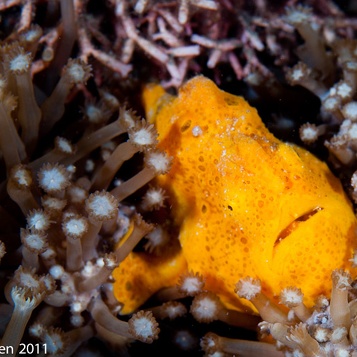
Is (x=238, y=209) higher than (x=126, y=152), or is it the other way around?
(x=126, y=152)

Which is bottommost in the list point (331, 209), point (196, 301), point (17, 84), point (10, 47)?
point (196, 301)

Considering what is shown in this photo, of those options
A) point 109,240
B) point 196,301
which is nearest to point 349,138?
point 196,301

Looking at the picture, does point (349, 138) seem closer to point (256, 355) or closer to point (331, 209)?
point (331, 209)
